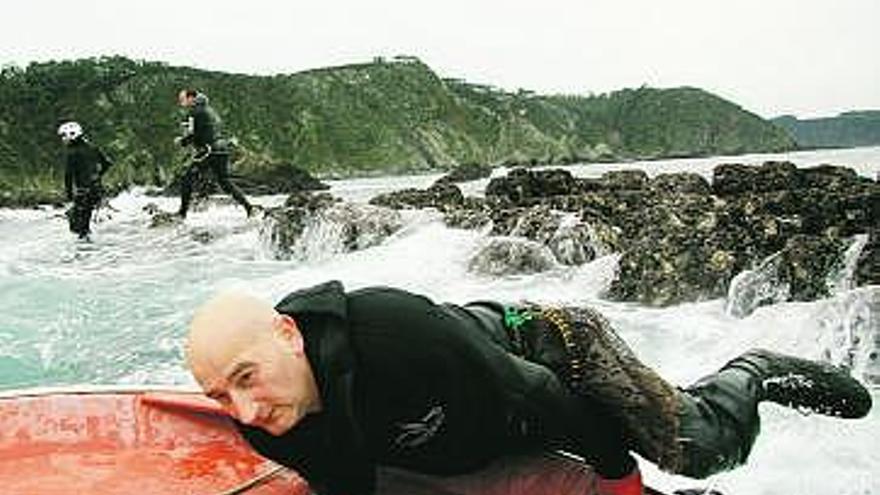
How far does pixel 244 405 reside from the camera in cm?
261

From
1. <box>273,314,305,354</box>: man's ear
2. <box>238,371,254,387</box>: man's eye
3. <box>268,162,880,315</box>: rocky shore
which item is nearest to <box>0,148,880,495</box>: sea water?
<box>268,162,880,315</box>: rocky shore

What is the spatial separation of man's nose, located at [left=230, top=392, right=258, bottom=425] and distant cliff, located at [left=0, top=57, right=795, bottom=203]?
7367cm

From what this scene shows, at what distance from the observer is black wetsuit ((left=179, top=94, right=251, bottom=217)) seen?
17.3 m

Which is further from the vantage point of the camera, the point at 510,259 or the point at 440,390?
the point at 510,259

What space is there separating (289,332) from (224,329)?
6.4 inches

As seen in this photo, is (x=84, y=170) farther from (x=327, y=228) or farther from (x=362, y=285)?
(x=362, y=285)

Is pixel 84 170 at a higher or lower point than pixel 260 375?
lower

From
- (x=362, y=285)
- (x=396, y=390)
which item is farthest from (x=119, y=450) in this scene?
(x=362, y=285)

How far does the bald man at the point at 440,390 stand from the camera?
265cm

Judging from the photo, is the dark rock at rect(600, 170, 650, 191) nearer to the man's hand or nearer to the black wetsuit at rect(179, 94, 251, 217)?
the black wetsuit at rect(179, 94, 251, 217)

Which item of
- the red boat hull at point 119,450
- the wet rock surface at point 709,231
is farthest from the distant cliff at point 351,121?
the red boat hull at point 119,450

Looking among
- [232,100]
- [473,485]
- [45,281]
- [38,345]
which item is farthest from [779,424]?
[232,100]

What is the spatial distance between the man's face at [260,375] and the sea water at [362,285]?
8.43 ft

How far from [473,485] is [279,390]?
109cm
